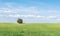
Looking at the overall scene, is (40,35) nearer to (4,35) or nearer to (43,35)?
(43,35)

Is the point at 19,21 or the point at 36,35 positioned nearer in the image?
the point at 36,35

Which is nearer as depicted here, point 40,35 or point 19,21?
point 40,35

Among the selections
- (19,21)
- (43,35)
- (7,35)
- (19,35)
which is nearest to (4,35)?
(7,35)

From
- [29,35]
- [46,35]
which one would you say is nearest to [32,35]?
[29,35]

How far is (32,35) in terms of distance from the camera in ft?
67.7

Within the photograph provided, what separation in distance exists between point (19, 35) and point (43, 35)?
2.79 metres

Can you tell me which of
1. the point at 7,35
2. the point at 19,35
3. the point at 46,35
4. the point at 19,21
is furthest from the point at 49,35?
the point at 19,21

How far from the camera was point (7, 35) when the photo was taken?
798 inches

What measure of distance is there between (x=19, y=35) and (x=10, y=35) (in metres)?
1.04

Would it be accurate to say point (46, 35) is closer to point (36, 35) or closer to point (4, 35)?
point (36, 35)

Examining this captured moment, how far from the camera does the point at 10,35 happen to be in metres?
20.2

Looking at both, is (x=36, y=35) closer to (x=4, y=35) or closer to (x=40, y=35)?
(x=40, y=35)

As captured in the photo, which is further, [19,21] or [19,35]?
[19,21]

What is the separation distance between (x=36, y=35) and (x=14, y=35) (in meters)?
2.50
